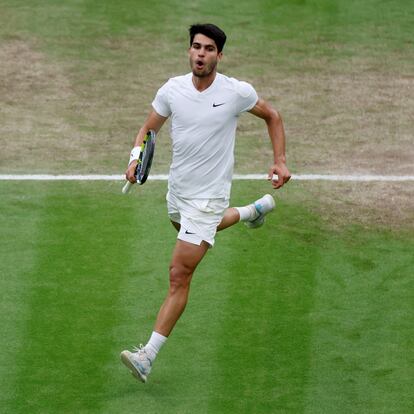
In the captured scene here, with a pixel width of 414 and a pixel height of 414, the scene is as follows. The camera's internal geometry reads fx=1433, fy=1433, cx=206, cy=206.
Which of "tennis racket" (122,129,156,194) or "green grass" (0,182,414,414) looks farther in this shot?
"tennis racket" (122,129,156,194)

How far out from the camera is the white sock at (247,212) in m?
12.7

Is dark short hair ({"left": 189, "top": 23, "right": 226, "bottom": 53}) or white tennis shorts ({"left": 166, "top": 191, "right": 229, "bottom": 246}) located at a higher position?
dark short hair ({"left": 189, "top": 23, "right": 226, "bottom": 53})

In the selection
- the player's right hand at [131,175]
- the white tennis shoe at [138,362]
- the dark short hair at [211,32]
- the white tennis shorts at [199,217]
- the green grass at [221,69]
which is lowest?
the white tennis shoe at [138,362]

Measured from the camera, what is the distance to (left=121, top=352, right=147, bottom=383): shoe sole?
35.3ft

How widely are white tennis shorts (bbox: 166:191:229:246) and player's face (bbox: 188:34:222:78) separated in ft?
3.33

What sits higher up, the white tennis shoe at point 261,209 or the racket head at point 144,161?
the racket head at point 144,161

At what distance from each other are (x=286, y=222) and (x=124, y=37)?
5651 millimetres

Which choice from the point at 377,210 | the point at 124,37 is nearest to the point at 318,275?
the point at 377,210

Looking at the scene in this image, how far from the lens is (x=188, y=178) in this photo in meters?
11.3

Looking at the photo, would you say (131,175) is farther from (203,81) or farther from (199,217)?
(203,81)

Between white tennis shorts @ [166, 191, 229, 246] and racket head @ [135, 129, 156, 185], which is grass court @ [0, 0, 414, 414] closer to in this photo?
white tennis shorts @ [166, 191, 229, 246]

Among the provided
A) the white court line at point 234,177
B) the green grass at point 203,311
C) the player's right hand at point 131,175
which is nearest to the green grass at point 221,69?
the white court line at point 234,177

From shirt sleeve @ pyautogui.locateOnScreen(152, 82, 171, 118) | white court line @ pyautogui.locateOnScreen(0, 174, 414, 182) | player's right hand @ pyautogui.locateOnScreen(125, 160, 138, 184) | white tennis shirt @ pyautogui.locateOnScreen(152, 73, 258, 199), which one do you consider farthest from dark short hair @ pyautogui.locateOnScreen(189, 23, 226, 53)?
white court line @ pyautogui.locateOnScreen(0, 174, 414, 182)

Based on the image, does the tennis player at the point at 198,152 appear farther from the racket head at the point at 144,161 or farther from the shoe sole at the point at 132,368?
the shoe sole at the point at 132,368
